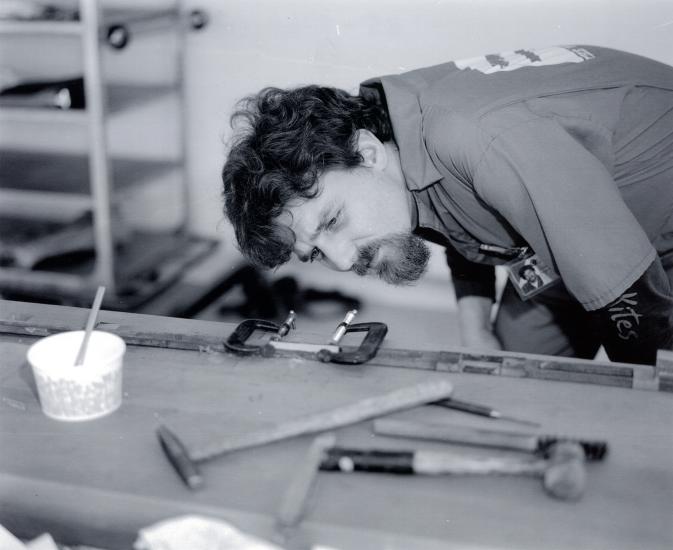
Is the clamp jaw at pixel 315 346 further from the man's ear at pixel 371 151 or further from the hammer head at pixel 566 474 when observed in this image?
the man's ear at pixel 371 151

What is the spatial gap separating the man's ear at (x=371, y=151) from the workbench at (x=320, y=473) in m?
0.46

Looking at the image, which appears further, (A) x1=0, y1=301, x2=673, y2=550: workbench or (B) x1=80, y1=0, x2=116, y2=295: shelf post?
(B) x1=80, y1=0, x2=116, y2=295: shelf post

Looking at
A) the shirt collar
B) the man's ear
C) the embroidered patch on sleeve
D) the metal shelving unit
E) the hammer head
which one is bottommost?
the metal shelving unit

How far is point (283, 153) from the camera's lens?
1.25m

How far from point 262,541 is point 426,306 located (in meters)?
1.83

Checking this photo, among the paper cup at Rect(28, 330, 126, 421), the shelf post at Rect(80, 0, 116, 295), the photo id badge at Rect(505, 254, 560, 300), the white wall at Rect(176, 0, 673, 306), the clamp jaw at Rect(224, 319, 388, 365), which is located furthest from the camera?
the white wall at Rect(176, 0, 673, 306)

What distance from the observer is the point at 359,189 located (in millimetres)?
1229

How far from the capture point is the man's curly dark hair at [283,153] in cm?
122

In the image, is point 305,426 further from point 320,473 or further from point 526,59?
point 526,59

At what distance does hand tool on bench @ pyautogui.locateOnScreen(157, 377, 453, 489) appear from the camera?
0.71 m

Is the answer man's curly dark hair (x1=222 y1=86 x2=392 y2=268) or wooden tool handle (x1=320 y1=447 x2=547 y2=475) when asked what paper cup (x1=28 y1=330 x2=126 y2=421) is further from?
man's curly dark hair (x1=222 y1=86 x2=392 y2=268)

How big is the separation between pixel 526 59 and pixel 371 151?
0.94 feet

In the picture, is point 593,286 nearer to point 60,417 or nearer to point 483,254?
point 483,254

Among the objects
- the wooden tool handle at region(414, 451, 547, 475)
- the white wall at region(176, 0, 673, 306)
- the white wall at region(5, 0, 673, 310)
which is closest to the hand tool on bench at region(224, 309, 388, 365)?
the wooden tool handle at region(414, 451, 547, 475)
